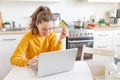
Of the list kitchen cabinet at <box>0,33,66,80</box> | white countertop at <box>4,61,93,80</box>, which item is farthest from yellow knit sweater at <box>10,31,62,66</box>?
kitchen cabinet at <box>0,33,66,80</box>

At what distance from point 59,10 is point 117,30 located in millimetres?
1197

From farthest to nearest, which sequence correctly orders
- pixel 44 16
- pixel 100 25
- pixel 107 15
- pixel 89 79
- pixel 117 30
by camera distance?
pixel 107 15
pixel 100 25
pixel 117 30
pixel 44 16
pixel 89 79

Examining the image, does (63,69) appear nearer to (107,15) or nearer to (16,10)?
(16,10)

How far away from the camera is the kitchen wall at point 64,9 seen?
3443 millimetres

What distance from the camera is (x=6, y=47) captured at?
300cm

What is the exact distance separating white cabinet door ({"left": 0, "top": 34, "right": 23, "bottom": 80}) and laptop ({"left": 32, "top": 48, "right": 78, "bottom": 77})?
1.69 m

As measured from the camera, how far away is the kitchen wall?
136 inches

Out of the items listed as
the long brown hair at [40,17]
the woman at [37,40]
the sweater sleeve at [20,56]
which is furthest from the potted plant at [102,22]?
the sweater sleeve at [20,56]

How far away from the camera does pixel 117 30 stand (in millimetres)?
3305

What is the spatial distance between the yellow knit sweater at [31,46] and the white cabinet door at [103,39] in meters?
1.56

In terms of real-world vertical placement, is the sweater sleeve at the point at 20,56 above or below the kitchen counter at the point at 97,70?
above

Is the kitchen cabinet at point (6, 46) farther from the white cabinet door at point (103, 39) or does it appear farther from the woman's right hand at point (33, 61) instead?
the woman's right hand at point (33, 61)

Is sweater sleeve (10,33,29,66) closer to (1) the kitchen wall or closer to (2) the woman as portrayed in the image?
(2) the woman

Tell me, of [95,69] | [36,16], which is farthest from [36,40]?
[95,69]
